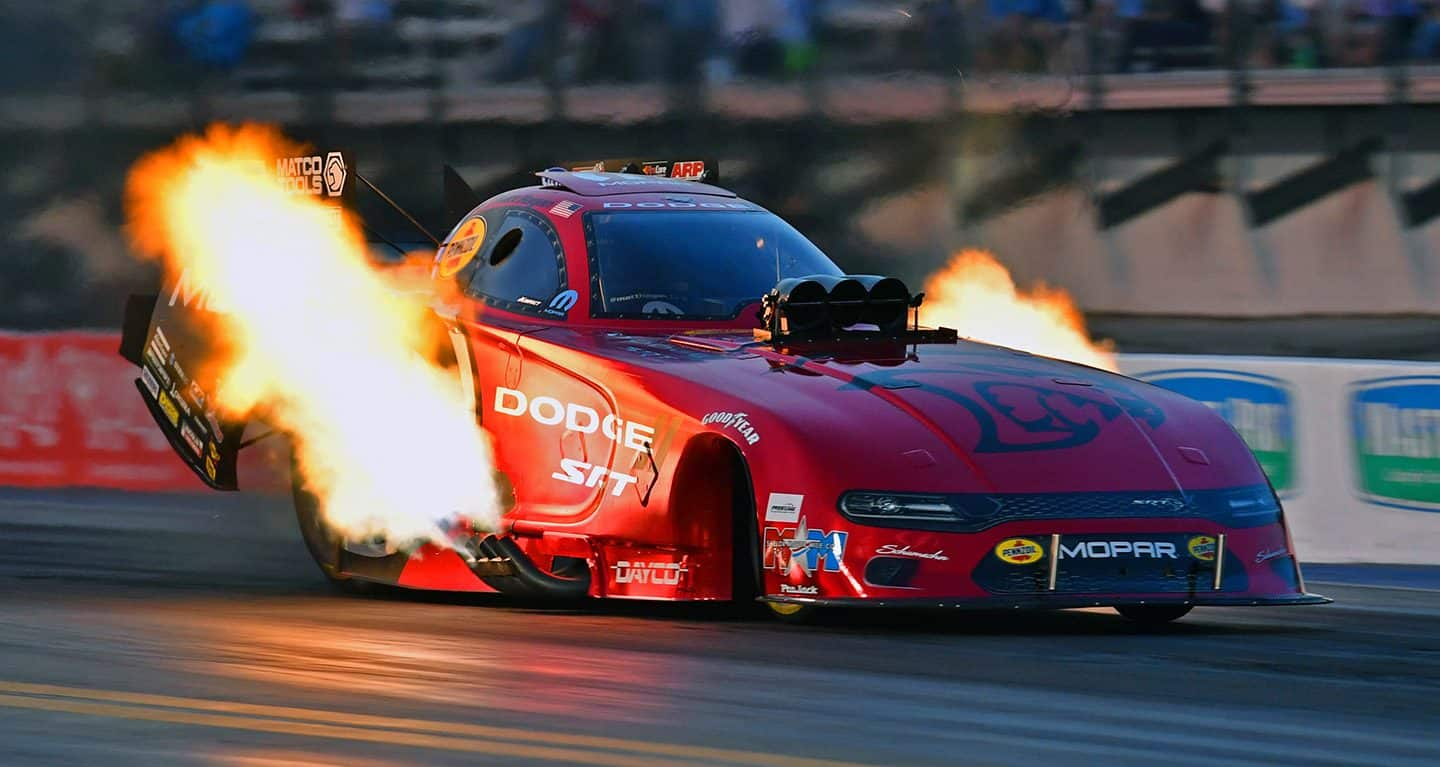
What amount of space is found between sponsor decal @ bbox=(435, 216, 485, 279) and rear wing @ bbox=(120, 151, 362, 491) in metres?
0.76

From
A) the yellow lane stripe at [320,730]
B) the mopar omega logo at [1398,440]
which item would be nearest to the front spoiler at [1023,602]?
the yellow lane stripe at [320,730]

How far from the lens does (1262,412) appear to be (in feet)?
38.2

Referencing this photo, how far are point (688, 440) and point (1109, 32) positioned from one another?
1280 centimetres

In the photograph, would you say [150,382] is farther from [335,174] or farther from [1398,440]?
[1398,440]

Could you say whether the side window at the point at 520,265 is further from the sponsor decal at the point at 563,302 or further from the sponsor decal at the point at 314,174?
the sponsor decal at the point at 314,174

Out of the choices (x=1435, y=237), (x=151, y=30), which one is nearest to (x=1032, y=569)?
(x=1435, y=237)

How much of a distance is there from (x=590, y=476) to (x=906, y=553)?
1.49 metres

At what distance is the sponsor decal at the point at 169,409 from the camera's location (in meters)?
11.4

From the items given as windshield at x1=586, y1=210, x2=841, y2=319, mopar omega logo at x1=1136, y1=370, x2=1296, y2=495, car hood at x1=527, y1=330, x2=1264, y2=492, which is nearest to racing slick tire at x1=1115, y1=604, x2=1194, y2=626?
car hood at x1=527, y1=330, x2=1264, y2=492

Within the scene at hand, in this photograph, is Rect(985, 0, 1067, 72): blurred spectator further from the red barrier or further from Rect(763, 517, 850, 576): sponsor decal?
Rect(763, 517, 850, 576): sponsor decal

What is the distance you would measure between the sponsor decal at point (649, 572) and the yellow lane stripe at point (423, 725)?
6.97 ft

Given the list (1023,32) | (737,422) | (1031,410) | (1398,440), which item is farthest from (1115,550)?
(1023,32)

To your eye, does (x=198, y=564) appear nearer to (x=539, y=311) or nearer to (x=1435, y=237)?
(x=539, y=311)

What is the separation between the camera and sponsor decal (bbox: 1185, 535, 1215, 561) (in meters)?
8.12
